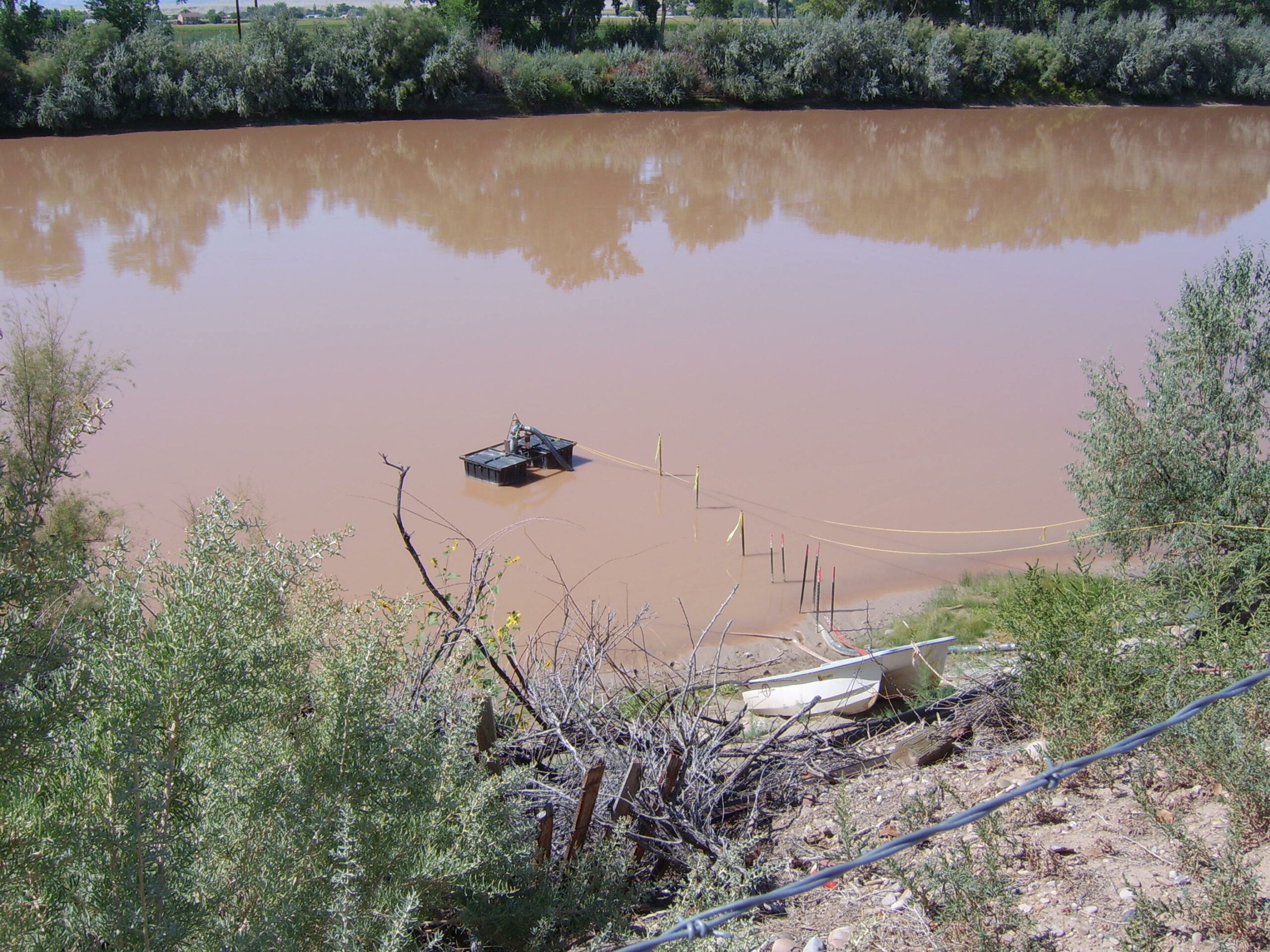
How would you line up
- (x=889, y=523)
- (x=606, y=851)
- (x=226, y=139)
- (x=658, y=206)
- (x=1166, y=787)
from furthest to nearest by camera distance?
1. (x=226, y=139)
2. (x=658, y=206)
3. (x=889, y=523)
4. (x=1166, y=787)
5. (x=606, y=851)

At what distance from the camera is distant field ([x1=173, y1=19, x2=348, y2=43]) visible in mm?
40312

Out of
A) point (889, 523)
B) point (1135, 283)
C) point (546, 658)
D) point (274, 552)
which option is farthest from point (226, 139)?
point (274, 552)

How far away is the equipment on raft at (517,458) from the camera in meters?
12.0

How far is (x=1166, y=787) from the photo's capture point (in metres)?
4.34

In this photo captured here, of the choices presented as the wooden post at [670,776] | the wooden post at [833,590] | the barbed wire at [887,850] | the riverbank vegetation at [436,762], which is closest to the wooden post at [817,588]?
the wooden post at [833,590]

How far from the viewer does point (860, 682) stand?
6293 millimetres

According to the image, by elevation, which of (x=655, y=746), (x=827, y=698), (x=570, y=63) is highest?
(x=570, y=63)

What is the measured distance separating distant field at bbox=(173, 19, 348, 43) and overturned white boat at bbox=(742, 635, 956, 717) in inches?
1479

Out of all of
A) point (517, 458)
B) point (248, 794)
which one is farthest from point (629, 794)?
point (517, 458)

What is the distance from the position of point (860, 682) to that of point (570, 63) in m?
37.7

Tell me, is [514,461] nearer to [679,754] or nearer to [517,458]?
[517,458]

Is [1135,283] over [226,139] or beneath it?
beneath

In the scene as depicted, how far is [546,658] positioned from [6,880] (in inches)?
196

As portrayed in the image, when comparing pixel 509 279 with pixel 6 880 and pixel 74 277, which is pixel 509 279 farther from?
pixel 6 880
